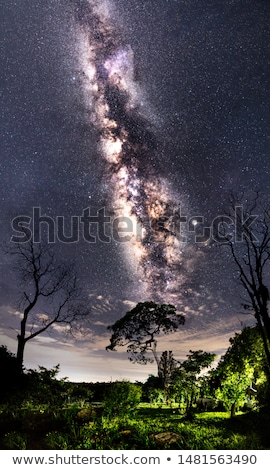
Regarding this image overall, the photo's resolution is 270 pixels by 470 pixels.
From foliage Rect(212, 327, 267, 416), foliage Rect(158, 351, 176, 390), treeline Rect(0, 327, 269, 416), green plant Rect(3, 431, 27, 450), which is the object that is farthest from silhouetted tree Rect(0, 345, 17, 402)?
foliage Rect(158, 351, 176, 390)

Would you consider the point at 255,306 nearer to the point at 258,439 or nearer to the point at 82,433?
the point at 258,439

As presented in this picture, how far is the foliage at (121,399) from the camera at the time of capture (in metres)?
8.48

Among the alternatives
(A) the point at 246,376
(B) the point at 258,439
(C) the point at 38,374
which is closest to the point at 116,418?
(C) the point at 38,374

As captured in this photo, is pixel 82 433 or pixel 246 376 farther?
pixel 246 376

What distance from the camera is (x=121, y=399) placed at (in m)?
9.31

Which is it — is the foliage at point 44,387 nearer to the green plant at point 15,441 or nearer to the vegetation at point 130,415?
the vegetation at point 130,415

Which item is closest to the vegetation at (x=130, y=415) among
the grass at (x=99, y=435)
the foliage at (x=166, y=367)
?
the grass at (x=99, y=435)

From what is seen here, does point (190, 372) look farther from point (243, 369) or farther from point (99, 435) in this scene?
point (99, 435)

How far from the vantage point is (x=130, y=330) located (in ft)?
61.1

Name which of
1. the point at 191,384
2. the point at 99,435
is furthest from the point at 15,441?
the point at 191,384

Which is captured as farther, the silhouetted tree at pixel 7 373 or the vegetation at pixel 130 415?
the silhouetted tree at pixel 7 373

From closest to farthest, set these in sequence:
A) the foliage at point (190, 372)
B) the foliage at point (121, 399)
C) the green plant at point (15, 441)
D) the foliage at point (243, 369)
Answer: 1. the green plant at point (15, 441)
2. the foliage at point (121, 399)
3. the foliage at point (243, 369)
4. the foliage at point (190, 372)
